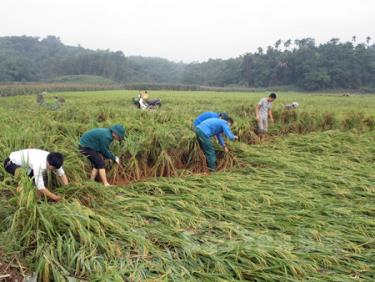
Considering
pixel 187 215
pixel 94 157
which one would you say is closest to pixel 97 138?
pixel 94 157

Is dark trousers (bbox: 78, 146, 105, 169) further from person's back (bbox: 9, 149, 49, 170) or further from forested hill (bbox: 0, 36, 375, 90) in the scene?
forested hill (bbox: 0, 36, 375, 90)

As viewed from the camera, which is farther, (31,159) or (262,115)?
(262,115)

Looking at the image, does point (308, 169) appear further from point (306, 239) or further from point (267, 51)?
point (267, 51)

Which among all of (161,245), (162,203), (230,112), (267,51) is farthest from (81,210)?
(267,51)

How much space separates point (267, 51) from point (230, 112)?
56.7 m

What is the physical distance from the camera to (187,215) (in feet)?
14.1

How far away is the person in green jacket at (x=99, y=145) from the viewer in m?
5.28

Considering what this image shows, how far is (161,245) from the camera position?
3.62m

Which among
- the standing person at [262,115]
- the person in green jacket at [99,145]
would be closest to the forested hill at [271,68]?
the standing person at [262,115]

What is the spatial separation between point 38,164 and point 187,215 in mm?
1763

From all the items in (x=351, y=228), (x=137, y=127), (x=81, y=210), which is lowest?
(x=351, y=228)

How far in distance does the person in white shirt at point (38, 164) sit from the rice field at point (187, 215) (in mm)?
178

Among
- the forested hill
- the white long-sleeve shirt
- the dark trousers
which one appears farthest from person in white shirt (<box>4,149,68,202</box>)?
the forested hill

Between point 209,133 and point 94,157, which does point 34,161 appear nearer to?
point 94,157
